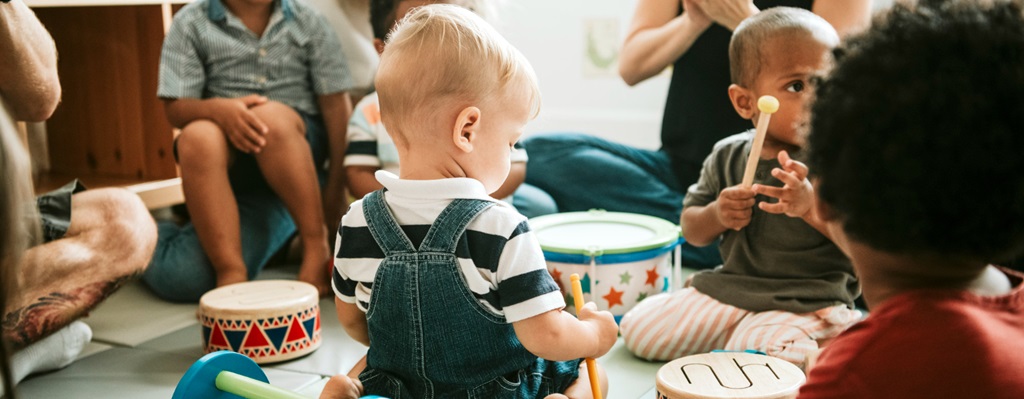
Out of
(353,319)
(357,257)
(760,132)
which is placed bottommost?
(353,319)

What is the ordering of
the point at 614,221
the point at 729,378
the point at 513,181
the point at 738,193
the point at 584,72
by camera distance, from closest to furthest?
the point at 729,378, the point at 738,193, the point at 614,221, the point at 513,181, the point at 584,72

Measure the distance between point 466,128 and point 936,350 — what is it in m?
0.47

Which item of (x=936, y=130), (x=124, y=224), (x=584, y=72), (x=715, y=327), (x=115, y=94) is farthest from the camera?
(x=584, y=72)

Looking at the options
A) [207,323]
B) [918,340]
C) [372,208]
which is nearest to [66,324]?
[207,323]

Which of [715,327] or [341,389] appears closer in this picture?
[341,389]

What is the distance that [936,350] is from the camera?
2.08ft

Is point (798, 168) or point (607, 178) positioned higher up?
point (798, 168)

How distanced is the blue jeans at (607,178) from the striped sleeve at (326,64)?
1.40 ft

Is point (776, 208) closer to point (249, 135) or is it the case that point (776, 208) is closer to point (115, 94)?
point (249, 135)

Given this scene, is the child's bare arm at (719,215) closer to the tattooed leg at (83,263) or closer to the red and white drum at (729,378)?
the red and white drum at (729,378)

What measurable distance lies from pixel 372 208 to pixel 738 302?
62cm

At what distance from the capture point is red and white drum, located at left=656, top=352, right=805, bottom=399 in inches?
37.9

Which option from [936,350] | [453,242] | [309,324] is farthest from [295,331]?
[936,350]

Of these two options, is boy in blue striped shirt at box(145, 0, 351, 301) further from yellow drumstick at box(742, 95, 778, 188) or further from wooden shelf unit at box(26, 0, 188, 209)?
yellow drumstick at box(742, 95, 778, 188)
